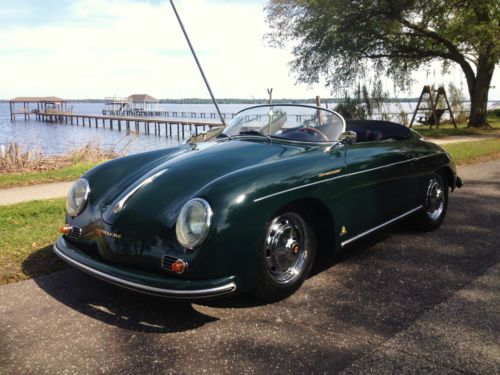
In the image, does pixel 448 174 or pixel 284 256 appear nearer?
pixel 284 256

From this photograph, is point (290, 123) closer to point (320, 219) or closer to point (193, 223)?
point (320, 219)

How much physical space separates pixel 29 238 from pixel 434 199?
4.35 metres

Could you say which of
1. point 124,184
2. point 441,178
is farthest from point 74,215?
point 441,178

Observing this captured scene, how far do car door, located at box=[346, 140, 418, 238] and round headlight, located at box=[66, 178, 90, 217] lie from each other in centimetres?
210

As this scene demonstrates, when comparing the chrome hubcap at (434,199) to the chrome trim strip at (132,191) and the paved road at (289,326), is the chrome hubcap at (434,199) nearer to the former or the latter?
the paved road at (289,326)

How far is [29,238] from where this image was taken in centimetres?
492

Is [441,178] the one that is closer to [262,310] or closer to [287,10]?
[262,310]

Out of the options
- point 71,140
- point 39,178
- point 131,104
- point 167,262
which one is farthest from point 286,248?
point 131,104

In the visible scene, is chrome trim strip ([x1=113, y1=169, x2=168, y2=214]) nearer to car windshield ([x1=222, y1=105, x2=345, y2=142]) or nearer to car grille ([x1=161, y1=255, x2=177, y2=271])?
car grille ([x1=161, y1=255, x2=177, y2=271])

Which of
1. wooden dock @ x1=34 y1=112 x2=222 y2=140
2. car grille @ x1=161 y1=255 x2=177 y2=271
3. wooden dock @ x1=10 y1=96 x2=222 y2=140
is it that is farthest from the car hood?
wooden dock @ x1=34 y1=112 x2=222 y2=140

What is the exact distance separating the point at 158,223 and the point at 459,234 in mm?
3558

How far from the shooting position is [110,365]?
262cm

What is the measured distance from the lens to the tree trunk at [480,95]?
2192 centimetres

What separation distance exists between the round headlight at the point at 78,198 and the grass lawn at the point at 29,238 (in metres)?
0.79
